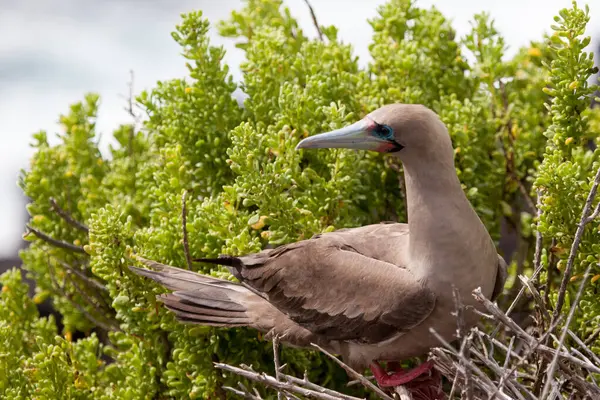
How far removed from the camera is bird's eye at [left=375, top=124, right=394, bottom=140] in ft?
8.92

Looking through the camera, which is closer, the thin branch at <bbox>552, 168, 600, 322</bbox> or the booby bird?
the thin branch at <bbox>552, 168, 600, 322</bbox>

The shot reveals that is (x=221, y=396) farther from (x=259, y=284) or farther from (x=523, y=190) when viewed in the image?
(x=523, y=190)

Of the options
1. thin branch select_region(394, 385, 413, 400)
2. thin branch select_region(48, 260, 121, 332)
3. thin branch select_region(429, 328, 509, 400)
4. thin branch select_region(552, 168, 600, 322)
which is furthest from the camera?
thin branch select_region(48, 260, 121, 332)

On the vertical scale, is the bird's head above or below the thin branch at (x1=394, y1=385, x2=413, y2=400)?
above

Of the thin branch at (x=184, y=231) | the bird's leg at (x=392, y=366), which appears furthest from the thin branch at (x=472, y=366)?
the thin branch at (x=184, y=231)

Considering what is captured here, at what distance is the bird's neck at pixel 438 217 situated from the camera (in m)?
2.62

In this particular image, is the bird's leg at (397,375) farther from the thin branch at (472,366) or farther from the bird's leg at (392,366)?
the thin branch at (472,366)

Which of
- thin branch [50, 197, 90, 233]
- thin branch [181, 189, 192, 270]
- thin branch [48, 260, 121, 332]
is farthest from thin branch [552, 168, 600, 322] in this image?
thin branch [50, 197, 90, 233]

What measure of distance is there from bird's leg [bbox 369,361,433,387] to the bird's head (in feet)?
2.46

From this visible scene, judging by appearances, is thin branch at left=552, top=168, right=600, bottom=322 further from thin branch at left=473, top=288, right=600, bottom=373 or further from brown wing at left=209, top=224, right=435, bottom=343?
brown wing at left=209, top=224, right=435, bottom=343

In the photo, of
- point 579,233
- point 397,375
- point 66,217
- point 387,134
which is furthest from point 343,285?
point 66,217

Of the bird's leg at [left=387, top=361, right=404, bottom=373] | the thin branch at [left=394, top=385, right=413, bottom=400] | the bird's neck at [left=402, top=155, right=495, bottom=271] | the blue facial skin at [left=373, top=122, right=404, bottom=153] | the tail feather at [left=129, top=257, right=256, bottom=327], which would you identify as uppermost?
the blue facial skin at [left=373, top=122, right=404, bottom=153]

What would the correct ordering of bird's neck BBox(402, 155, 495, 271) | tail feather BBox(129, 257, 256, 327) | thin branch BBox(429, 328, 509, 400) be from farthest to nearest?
tail feather BBox(129, 257, 256, 327), bird's neck BBox(402, 155, 495, 271), thin branch BBox(429, 328, 509, 400)

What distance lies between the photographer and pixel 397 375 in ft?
9.75
